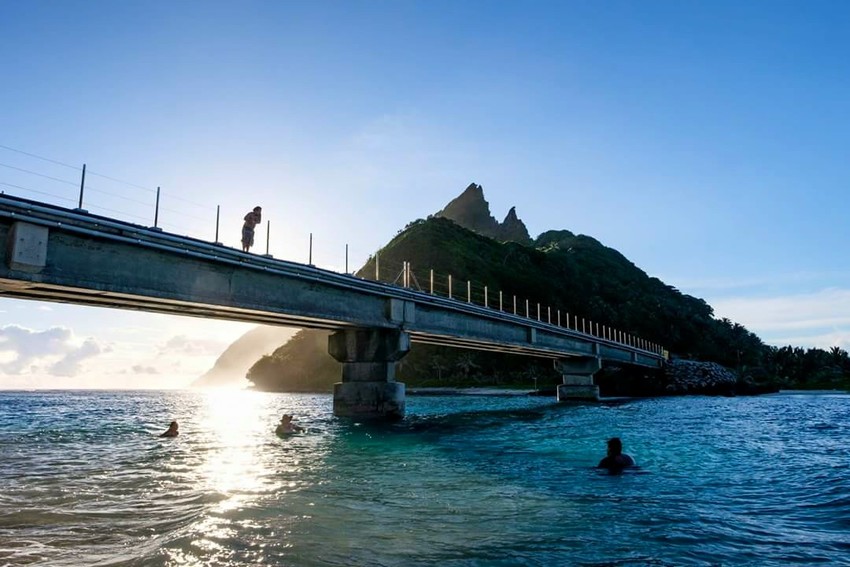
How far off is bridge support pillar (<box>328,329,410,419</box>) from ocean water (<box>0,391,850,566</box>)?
1085 cm

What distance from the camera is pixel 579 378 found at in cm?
7962

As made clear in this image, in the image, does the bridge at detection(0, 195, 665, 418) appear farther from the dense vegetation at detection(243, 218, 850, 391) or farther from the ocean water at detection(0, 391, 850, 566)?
the dense vegetation at detection(243, 218, 850, 391)

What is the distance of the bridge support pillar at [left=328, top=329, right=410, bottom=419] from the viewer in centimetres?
3588

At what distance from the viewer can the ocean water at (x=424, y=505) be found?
8.70 metres

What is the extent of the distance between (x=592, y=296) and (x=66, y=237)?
192003mm

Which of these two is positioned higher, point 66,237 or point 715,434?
point 66,237

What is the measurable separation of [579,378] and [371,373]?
166 feet

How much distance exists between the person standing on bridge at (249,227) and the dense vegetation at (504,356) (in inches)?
4169

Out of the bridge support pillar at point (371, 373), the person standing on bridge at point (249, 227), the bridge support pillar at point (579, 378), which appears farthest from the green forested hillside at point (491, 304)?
the person standing on bridge at point (249, 227)

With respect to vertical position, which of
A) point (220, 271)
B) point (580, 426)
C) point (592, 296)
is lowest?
point (580, 426)

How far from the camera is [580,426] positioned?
35.7 metres

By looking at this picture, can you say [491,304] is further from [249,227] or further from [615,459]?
[615,459]

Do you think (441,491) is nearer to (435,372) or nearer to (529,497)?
(529,497)

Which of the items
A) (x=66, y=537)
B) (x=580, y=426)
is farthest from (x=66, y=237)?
(x=580, y=426)
